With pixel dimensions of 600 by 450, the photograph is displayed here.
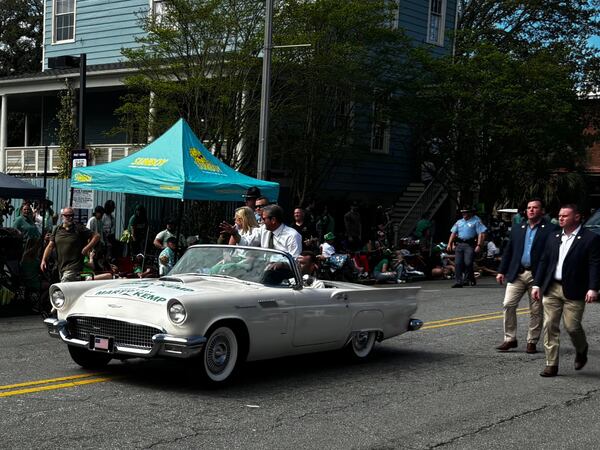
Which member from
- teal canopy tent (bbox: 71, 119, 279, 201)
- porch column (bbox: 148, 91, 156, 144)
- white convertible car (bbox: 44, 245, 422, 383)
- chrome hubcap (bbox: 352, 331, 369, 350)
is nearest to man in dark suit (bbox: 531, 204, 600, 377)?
white convertible car (bbox: 44, 245, 422, 383)

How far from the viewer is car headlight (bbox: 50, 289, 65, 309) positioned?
806 cm

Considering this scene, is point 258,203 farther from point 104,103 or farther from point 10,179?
point 104,103

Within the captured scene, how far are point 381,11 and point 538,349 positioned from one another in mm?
15605

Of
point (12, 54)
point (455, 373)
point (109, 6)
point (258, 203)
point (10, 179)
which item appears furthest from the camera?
point (12, 54)

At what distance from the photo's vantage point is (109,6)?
28.6m

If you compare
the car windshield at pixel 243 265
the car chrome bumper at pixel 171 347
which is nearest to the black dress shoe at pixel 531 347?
the car windshield at pixel 243 265

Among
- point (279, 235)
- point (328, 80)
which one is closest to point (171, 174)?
point (279, 235)

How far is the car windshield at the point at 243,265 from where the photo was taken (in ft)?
27.7

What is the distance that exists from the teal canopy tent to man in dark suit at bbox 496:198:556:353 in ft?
20.2

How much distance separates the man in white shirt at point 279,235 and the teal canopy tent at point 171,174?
462 centimetres

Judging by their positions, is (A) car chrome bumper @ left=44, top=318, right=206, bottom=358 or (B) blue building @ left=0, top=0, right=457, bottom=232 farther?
(B) blue building @ left=0, top=0, right=457, bottom=232

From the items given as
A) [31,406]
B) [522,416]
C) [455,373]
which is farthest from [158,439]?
[455,373]

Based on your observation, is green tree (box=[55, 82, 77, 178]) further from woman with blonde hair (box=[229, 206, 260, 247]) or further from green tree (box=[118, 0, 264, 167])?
woman with blonde hair (box=[229, 206, 260, 247])

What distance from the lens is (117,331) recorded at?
748 centimetres
